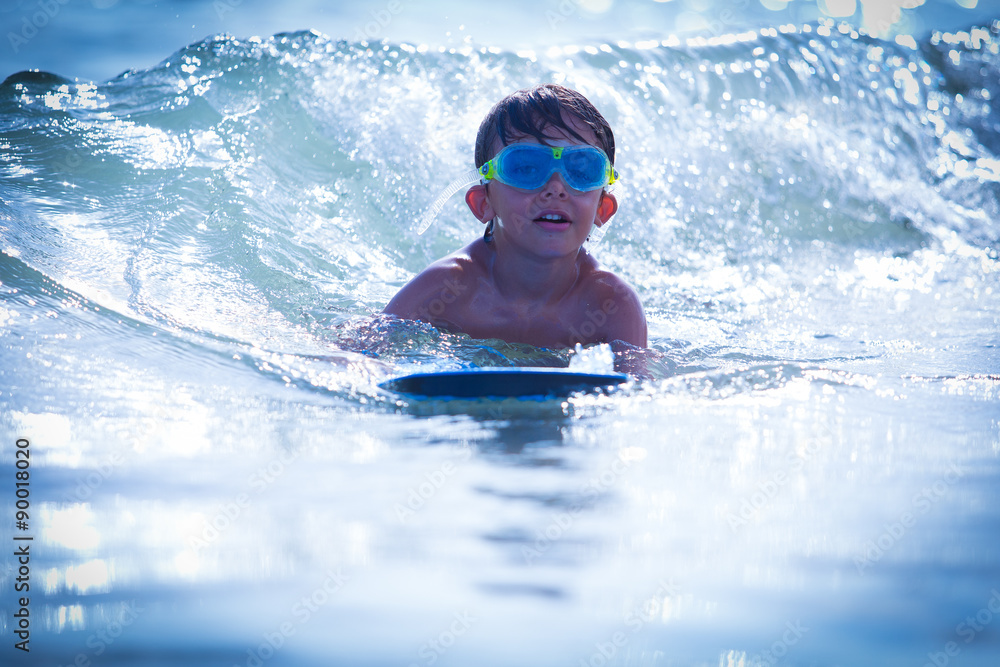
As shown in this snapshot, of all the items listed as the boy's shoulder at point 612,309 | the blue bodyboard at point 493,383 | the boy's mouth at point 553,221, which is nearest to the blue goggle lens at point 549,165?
the boy's mouth at point 553,221

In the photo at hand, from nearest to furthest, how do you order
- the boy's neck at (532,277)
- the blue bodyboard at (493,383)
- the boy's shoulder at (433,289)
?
the blue bodyboard at (493,383) → the boy's shoulder at (433,289) → the boy's neck at (532,277)

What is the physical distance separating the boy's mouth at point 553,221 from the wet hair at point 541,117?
292mm

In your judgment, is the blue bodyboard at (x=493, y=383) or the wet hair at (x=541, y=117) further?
the wet hair at (x=541, y=117)

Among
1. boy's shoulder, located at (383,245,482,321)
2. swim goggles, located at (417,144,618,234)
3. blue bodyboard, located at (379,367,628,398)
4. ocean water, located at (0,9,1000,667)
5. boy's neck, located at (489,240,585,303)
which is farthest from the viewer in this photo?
boy's neck, located at (489,240,585,303)

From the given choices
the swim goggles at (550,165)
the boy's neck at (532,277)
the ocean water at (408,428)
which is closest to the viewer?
the ocean water at (408,428)

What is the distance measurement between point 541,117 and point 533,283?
2.21 feet

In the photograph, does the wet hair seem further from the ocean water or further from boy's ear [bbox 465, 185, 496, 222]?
the ocean water

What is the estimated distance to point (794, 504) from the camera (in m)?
1.83

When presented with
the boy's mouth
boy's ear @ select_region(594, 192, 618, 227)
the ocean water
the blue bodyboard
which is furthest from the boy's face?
the blue bodyboard

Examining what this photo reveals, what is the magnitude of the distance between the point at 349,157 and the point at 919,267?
3839mm

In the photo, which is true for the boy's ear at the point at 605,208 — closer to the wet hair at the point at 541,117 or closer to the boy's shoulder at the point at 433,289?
the wet hair at the point at 541,117

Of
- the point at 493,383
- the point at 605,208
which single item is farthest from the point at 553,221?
the point at 493,383

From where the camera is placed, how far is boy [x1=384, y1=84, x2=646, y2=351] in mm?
3668

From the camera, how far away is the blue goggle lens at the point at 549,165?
364cm
